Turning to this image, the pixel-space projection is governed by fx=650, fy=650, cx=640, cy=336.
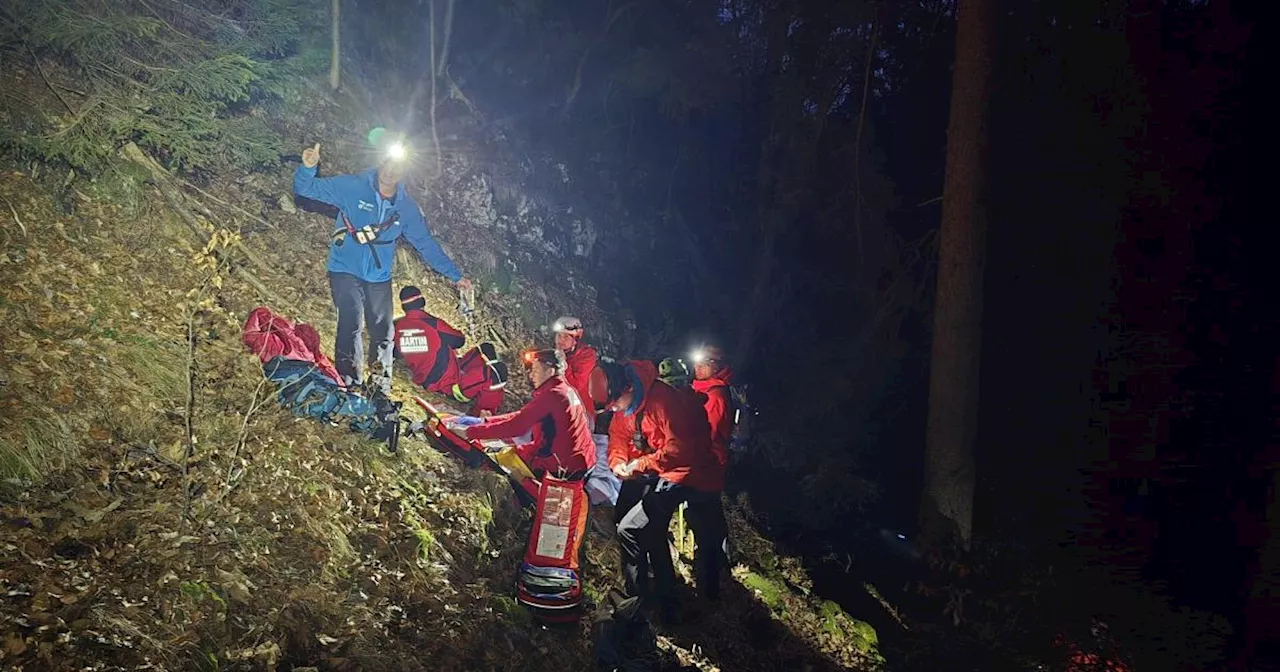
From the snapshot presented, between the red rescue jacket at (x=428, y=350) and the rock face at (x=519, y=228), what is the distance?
180 centimetres

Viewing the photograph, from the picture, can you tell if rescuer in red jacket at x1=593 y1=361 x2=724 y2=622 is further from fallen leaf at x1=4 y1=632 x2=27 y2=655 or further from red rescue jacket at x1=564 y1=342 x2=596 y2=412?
fallen leaf at x1=4 y1=632 x2=27 y2=655

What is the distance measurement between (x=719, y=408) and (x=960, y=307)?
13.9 ft

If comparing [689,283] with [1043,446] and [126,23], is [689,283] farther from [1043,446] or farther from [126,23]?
[126,23]

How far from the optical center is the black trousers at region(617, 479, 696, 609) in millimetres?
6441

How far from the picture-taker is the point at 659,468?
6.49 m

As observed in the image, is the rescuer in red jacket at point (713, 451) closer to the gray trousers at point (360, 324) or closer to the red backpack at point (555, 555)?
the red backpack at point (555, 555)

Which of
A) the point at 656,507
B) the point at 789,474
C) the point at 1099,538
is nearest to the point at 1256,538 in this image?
the point at 1099,538

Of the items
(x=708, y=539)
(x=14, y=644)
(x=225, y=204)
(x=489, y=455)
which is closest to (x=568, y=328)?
(x=489, y=455)

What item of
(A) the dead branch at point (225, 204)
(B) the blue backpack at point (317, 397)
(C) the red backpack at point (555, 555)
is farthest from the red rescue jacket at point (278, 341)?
(C) the red backpack at point (555, 555)

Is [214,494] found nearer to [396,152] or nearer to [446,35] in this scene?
[396,152]

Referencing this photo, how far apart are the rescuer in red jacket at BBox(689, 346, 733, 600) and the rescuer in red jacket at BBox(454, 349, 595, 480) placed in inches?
54.9

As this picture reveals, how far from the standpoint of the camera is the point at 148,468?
15.5 feet

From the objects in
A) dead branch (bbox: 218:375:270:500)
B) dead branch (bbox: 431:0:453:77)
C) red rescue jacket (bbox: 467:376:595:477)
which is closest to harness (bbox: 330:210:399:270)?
dead branch (bbox: 218:375:270:500)

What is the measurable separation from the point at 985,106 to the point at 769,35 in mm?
5150
